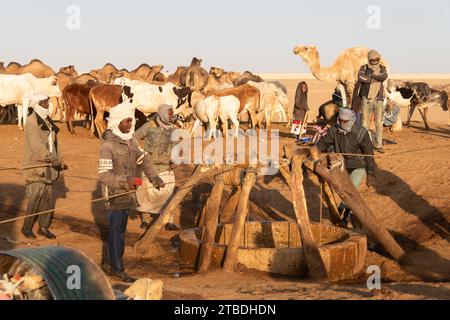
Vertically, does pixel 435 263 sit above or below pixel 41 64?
below

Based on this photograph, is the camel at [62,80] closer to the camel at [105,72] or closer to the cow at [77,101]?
the camel at [105,72]

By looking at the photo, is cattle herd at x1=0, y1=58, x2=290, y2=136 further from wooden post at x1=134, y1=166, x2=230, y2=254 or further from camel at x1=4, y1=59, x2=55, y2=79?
wooden post at x1=134, y1=166, x2=230, y2=254

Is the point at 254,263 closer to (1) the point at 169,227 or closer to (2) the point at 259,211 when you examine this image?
(1) the point at 169,227

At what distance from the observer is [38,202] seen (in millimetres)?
10438

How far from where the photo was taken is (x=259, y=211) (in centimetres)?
1337

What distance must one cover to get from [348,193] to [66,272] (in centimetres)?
509

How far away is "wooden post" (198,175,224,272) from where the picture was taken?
941 cm

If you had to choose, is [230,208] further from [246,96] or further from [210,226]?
[246,96]

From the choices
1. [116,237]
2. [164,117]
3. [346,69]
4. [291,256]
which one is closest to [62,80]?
[346,69]
